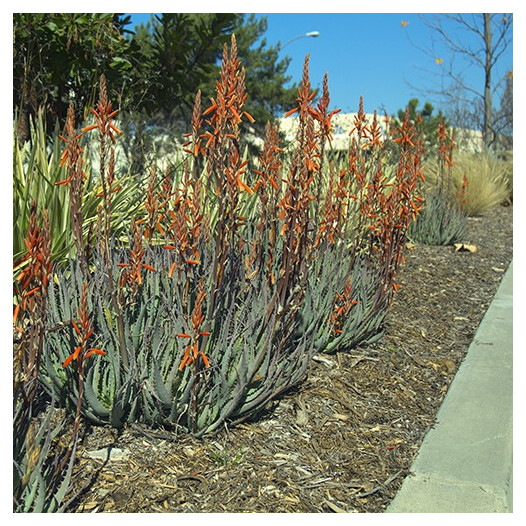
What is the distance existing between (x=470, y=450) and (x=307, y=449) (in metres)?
0.91

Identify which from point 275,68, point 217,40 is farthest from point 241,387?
point 275,68

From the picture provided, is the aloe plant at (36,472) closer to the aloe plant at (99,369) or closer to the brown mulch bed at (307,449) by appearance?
the brown mulch bed at (307,449)

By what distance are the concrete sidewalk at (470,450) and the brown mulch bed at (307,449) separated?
75mm

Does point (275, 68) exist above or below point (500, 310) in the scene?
above

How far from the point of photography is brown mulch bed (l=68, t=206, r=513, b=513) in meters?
2.87

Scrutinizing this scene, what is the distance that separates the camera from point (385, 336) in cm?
498

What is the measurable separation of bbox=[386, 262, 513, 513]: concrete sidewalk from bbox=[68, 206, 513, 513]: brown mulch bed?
0.07m

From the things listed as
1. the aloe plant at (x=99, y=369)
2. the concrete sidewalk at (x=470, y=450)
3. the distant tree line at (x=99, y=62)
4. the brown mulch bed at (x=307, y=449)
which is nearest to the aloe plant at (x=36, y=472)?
the brown mulch bed at (x=307, y=449)

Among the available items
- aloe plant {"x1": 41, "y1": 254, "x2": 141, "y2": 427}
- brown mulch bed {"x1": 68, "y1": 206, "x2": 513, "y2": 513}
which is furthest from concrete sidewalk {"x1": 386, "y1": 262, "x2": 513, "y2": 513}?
aloe plant {"x1": 41, "y1": 254, "x2": 141, "y2": 427}

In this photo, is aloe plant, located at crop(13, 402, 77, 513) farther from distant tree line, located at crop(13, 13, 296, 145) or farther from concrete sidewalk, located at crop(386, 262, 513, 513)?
distant tree line, located at crop(13, 13, 296, 145)

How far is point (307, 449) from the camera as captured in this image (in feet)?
10.9

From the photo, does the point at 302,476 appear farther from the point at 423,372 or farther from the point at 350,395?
the point at 423,372

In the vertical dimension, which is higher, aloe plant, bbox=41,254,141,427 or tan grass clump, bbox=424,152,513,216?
tan grass clump, bbox=424,152,513,216

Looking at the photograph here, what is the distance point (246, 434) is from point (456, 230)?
6537 millimetres
